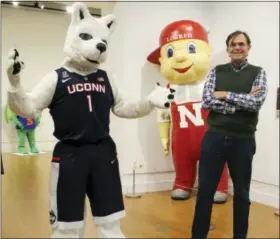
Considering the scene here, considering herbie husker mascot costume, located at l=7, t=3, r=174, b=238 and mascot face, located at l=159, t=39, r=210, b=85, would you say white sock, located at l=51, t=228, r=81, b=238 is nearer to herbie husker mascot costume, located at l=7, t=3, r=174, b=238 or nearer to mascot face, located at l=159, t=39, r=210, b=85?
herbie husker mascot costume, located at l=7, t=3, r=174, b=238

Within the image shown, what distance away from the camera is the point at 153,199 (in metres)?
1.82

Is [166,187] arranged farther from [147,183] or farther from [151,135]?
[151,135]

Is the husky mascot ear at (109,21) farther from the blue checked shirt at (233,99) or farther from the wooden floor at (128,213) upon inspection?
the wooden floor at (128,213)

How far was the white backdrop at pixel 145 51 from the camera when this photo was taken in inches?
50.4

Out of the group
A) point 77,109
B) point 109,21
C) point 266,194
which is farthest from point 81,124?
point 266,194

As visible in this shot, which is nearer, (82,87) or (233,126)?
(82,87)

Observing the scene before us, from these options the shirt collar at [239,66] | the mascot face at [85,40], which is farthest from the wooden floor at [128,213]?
the shirt collar at [239,66]

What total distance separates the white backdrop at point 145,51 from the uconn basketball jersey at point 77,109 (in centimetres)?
6

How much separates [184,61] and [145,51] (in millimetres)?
200

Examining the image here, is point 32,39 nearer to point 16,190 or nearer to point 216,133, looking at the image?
point 16,190

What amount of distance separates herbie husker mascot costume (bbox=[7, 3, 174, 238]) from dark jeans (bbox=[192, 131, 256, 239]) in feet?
0.93

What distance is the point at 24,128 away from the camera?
1.27 metres

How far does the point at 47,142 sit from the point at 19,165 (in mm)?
131

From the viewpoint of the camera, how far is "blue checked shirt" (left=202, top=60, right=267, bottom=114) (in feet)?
4.24
